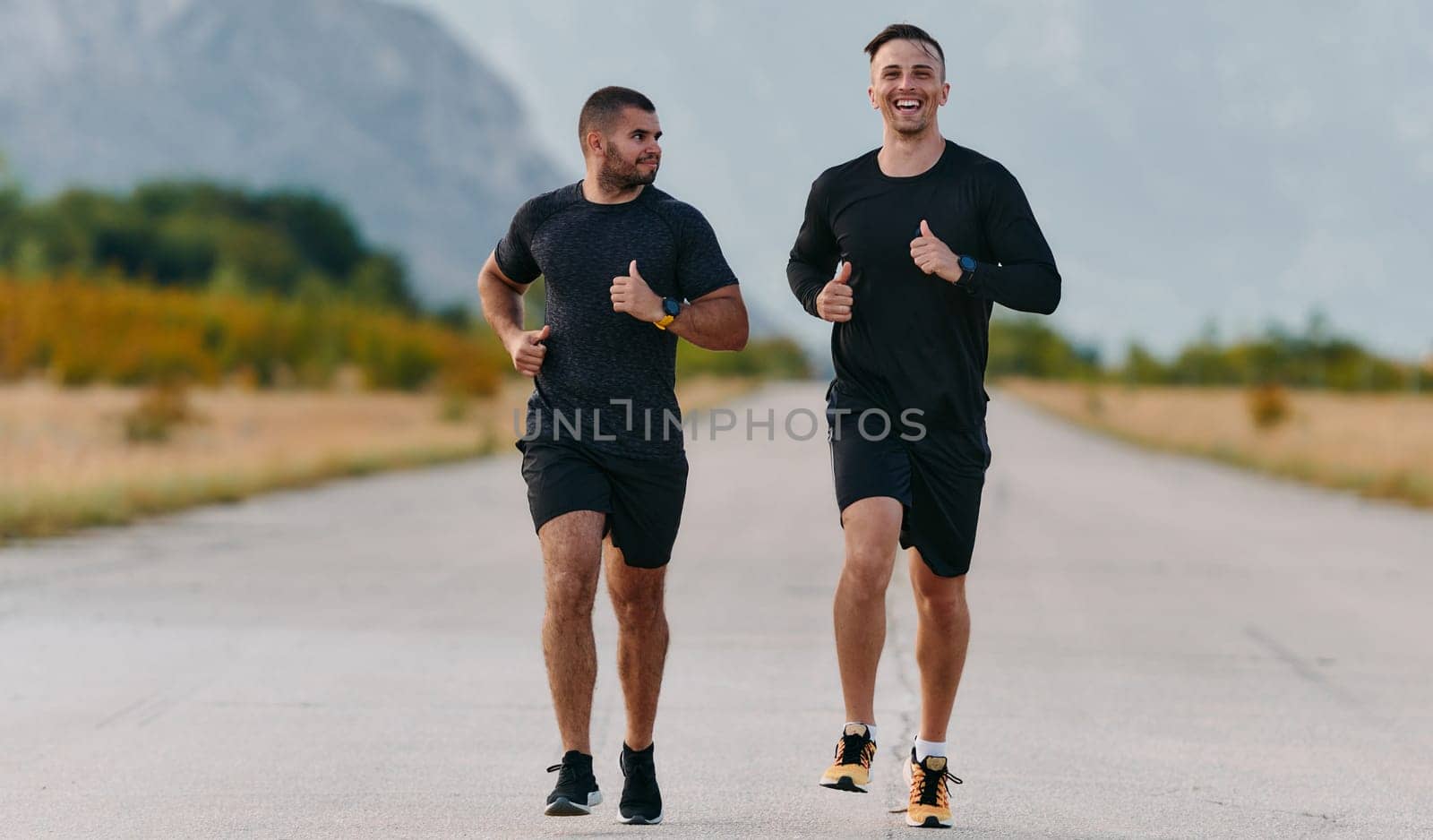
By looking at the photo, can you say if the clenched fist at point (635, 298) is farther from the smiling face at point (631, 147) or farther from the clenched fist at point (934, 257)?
the clenched fist at point (934, 257)

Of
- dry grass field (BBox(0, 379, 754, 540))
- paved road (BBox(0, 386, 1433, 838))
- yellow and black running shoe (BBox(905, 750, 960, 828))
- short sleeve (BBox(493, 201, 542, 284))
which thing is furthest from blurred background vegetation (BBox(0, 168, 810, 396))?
yellow and black running shoe (BBox(905, 750, 960, 828))

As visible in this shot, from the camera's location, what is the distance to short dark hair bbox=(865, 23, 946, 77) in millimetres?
5688

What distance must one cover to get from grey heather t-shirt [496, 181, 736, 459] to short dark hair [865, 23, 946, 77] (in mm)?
801

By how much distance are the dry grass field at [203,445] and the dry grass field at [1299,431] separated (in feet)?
45.7

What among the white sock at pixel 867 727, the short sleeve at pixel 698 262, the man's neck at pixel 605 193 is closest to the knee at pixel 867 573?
the white sock at pixel 867 727

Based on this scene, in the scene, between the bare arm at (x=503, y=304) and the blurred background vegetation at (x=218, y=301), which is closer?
the bare arm at (x=503, y=304)

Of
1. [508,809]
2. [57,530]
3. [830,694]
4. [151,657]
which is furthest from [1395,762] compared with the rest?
[57,530]

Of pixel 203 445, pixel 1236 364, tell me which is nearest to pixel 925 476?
pixel 203 445

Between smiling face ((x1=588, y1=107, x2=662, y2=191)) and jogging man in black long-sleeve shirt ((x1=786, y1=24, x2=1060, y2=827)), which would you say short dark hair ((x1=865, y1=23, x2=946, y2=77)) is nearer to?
jogging man in black long-sleeve shirt ((x1=786, y1=24, x2=1060, y2=827))

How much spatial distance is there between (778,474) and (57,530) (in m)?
12.4

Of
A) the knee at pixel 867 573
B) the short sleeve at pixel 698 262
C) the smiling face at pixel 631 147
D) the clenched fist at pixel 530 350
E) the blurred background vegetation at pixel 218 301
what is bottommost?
the knee at pixel 867 573

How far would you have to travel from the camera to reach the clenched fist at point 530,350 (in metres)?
5.51

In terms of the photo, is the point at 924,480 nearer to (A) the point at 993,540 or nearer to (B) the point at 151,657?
(B) the point at 151,657

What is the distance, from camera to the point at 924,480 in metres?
5.67
